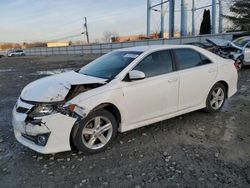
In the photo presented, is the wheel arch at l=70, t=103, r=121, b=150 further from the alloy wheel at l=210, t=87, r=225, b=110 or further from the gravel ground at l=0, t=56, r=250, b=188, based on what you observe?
the alloy wheel at l=210, t=87, r=225, b=110

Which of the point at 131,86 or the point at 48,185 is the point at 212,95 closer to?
the point at 131,86

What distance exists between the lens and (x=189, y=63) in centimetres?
492

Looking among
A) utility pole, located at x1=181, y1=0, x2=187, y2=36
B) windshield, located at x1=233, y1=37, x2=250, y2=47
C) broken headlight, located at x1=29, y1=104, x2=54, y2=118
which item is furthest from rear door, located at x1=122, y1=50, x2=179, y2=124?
utility pole, located at x1=181, y1=0, x2=187, y2=36

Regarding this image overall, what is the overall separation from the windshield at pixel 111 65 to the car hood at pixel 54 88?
21 cm

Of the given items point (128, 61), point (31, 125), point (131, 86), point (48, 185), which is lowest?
point (48, 185)

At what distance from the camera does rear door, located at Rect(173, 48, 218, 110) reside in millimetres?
4723

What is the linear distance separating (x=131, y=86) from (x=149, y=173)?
4.57ft

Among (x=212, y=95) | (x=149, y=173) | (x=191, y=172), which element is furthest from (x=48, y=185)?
(x=212, y=95)

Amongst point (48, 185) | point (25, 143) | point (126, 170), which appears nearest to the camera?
point (48, 185)

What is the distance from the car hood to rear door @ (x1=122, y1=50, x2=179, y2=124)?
21.9 inches

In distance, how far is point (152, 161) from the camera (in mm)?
3559

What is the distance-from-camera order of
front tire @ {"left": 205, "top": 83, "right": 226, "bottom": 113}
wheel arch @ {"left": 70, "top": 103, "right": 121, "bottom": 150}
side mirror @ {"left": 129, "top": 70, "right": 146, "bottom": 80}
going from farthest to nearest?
front tire @ {"left": 205, "top": 83, "right": 226, "bottom": 113}
side mirror @ {"left": 129, "top": 70, "right": 146, "bottom": 80}
wheel arch @ {"left": 70, "top": 103, "right": 121, "bottom": 150}

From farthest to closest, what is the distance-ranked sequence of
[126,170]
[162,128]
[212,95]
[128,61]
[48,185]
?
1. [212,95]
2. [162,128]
3. [128,61]
4. [126,170]
5. [48,185]

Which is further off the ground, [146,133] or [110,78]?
[110,78]
